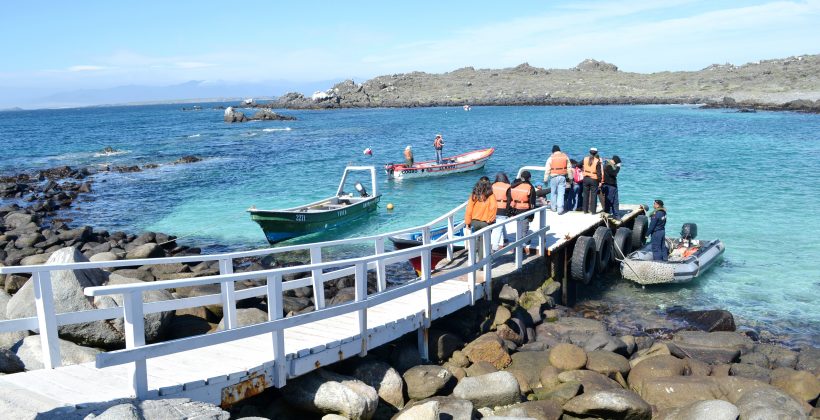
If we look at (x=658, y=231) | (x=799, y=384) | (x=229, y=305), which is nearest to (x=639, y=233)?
(x=658, y=231)

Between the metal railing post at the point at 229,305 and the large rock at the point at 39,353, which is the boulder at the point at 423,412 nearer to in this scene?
the metal railing post at the point at 229,305

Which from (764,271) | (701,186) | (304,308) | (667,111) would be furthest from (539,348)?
(667,111)

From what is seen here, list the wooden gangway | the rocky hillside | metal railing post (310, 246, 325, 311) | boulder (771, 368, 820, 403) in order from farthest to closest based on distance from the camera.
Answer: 1. the rocky hillside
2. boulder (771, 368, 820, 403)
3. metal railing post (310, 246, 325, 311)
4. the wooden gangway

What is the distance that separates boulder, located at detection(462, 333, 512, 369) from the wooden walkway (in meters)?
0.69

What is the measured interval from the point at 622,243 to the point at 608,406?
8.38 meters

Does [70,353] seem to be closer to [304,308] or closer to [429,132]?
[304,308]

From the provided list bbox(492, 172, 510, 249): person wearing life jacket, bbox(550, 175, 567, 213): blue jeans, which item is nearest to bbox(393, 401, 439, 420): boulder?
bbox(492, 172, 510, 249): person wearing life jacket

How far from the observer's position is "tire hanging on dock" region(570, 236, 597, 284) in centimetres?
1402

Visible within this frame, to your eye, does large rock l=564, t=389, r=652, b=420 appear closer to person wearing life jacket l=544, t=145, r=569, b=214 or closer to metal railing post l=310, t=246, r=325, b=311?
metal railing post l=310, t=246, r=325, b=311

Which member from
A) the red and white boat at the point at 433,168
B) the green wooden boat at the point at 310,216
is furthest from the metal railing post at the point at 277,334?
the red and white boat at the point at 433,168

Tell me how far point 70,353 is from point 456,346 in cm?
524

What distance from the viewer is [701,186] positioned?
96.9 ft

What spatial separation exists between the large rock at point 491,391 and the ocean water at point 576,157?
6.43 meters

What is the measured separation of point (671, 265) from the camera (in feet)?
49.0
